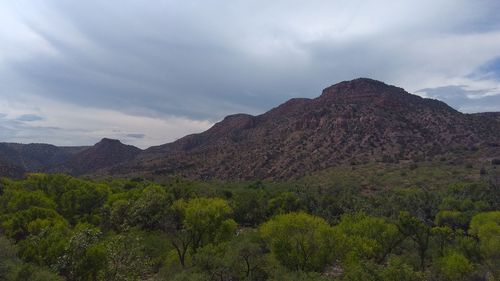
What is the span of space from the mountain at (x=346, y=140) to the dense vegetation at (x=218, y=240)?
132 feet

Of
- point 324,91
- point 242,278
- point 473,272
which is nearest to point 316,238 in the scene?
point 242,278

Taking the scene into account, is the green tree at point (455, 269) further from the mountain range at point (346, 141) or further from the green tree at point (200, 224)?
the mountain range at point (346, 141)

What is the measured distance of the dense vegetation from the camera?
2341 centimetres

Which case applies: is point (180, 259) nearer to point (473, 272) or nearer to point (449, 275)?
point (449, 275)

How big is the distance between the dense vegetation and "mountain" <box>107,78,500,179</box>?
40.3 m

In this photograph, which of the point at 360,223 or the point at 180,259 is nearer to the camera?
the point at 180,259

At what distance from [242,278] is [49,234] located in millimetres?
17430

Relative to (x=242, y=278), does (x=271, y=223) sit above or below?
above

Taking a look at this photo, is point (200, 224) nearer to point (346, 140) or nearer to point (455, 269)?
point (455, 269)

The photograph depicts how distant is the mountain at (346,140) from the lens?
360 feet

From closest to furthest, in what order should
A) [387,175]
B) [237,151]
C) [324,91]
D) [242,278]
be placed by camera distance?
[242,278]
[387,175]
[237,151]
[324,91]

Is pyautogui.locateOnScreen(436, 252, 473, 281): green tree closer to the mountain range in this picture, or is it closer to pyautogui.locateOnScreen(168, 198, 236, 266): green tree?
pyautogui.locateOnScreen(168, 198, 236, 266): green tree

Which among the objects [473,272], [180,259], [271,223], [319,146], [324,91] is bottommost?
[473,272]

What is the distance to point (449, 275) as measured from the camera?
38562mm
